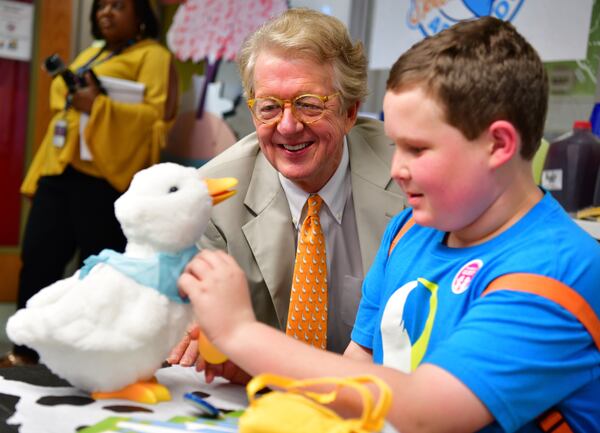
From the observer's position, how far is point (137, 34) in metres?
3.12

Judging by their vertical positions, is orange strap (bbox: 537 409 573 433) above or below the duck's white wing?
below

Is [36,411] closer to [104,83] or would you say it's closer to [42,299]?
[42,299]

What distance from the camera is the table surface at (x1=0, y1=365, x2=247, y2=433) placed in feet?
2.61

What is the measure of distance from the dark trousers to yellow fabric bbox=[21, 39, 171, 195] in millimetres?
59

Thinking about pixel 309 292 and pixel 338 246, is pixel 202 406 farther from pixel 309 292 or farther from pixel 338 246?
pixel 338 246

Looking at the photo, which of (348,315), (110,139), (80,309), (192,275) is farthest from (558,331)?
(110,139)

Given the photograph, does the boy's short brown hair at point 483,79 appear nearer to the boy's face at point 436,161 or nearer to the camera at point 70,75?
the boy's face at point 436,161

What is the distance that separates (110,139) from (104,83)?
0.23 m

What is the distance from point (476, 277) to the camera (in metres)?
Result: 0.82

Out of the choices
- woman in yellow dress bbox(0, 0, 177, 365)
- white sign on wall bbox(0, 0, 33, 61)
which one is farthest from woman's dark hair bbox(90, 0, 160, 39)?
white sign on wall bbox(0, 0, 33, 61)

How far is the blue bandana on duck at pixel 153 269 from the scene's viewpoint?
868 millimetres

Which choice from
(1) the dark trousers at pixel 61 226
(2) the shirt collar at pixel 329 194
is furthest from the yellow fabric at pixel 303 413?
(1) the dark trousers at pixel 61 226

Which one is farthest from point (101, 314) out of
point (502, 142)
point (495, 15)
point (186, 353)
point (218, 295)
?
point (495, 15)

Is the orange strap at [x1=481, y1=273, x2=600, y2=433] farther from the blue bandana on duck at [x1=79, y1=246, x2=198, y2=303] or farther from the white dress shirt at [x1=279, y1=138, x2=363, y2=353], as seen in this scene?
the white dress shirt at [x1=279, y1=138, x2=363, y2=353]
